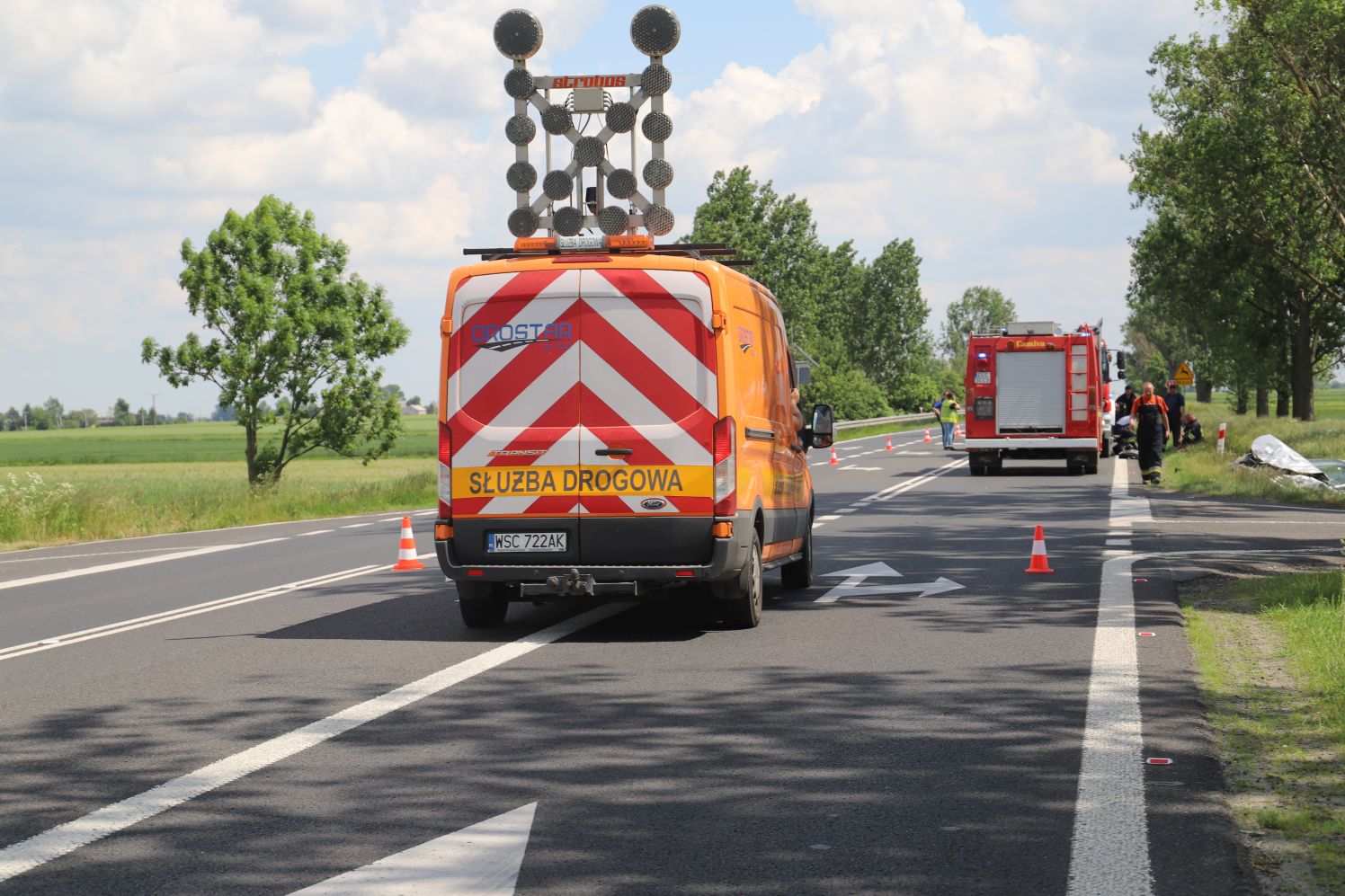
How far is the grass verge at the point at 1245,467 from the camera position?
25.0m

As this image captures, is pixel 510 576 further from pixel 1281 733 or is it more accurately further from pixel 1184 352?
pixel 1184 352

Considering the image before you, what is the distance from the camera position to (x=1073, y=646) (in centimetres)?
998

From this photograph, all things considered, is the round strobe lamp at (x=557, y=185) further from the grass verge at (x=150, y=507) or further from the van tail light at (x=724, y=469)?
the grass verge at (x=150, y=507)

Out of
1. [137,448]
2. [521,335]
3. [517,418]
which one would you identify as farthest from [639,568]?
[137,448]

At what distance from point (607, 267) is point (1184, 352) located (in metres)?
125

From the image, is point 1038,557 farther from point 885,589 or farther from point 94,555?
point 94,555

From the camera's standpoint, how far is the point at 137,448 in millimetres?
110375

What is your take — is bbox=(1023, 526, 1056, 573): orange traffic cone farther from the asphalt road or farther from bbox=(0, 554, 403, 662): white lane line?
bbox=(0, 554, 403, 662): white lane line

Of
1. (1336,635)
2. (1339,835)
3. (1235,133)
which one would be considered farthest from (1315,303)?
(1339,835)

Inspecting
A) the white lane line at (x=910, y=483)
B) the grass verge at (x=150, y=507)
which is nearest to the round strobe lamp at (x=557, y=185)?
the grass verge at (x=150, y=507)

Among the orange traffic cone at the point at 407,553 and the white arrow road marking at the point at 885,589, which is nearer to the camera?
the white arrow road marking at the point at 885,589

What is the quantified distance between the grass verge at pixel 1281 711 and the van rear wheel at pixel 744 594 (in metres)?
2.87

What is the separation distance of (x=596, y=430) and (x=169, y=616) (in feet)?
13.6

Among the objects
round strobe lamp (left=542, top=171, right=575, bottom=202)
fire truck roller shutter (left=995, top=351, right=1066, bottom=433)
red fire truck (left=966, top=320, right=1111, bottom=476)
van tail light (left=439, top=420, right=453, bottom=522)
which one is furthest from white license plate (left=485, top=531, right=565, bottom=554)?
fire truck roller shutter (left=995, top=351, right=1066, bottom=433)
